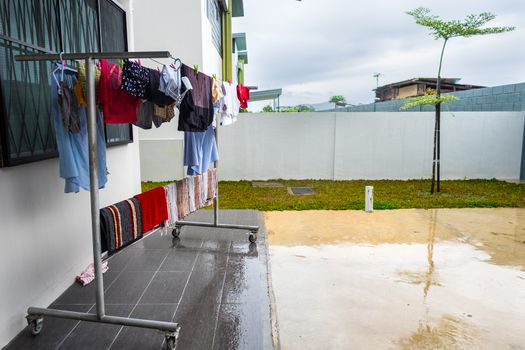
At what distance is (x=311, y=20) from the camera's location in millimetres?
10461

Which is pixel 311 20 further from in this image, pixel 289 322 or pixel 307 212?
pixel 289 322

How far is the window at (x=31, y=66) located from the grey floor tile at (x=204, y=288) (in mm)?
1640

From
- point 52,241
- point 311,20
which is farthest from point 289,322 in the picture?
point 311,20

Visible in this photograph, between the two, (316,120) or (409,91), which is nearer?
(316,120)

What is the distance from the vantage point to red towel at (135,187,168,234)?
124 inches

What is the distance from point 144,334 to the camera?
2666 millimetres

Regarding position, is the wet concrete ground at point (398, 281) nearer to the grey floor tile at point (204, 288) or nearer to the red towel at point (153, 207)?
the grey floor tile at point (204, 288)

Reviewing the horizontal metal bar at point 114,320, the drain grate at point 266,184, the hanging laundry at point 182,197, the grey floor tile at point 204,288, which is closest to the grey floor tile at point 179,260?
the grey floor tile at point 204,288

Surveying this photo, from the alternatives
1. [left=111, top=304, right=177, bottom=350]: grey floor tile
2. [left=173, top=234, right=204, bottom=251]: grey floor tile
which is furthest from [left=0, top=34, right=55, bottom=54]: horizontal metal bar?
[left=173, top=234, right=204, bottom=251]: grey floor tile

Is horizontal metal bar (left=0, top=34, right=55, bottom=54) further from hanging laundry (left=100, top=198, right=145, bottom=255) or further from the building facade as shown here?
the building facade

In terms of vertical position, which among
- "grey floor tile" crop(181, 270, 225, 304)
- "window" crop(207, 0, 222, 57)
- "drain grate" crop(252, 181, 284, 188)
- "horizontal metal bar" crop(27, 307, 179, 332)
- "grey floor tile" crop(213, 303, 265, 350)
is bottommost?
"grey floor tile" crop(213, 303, 265, 350)

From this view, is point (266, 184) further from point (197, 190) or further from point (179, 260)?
point (179, 260)

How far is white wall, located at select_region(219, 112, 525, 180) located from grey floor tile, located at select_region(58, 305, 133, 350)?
7.50 meters

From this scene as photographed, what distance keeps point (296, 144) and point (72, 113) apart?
794 centimetres
